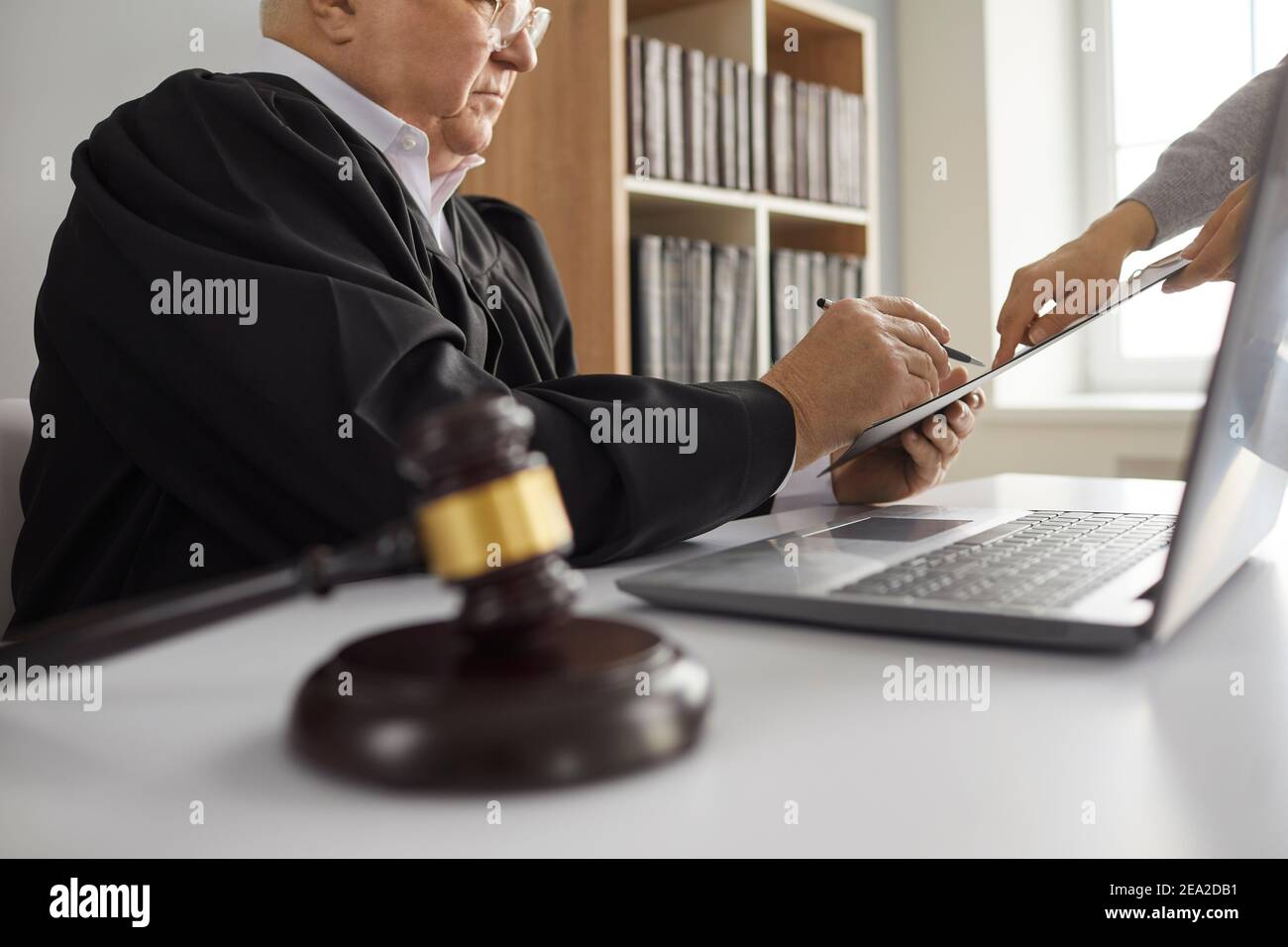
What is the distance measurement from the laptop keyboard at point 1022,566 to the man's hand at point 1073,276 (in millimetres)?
389

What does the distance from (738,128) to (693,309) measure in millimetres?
488

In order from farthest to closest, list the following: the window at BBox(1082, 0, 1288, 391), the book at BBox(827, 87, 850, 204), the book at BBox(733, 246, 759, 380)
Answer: the window at BBox(1082, 0, 1288, 391)
the book at BBox(827, 87, 850, 204)
the book at BBox(733, 246, 759, 380)

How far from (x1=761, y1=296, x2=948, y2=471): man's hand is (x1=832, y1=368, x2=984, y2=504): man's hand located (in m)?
0.14

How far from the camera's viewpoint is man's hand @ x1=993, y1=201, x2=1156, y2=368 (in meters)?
1.26

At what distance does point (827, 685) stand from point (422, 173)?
1.01 meters

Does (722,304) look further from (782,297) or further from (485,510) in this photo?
(485,510)

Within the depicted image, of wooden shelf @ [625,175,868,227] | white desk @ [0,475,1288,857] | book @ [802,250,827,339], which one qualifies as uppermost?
wooden shelf @ [625,175,868,227]

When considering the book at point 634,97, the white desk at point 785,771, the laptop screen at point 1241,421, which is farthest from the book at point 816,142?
the white desk at point 785,771

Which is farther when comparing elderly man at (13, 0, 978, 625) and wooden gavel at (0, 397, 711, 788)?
elderly man at (13, 0, 978, 625)

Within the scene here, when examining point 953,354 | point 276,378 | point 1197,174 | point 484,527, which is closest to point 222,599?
point 484,527

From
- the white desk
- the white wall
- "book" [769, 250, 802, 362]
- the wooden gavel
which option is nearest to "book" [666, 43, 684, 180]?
"book" [769, 250, 802, 362]

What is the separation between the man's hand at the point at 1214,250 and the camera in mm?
1012

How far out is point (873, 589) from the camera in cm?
62

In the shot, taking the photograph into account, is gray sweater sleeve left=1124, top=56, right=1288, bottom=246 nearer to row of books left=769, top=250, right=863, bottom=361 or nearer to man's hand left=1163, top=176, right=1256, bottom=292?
man's hand left=1163, top=176, right=1256, bottom=292
